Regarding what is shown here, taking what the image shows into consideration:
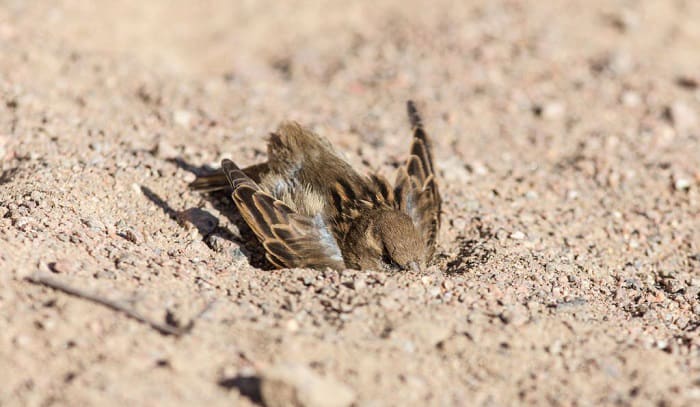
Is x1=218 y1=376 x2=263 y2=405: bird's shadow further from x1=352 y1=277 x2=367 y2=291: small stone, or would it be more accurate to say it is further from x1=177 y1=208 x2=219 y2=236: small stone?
x1=177 y1=208 x2=219 y2=236: small stone

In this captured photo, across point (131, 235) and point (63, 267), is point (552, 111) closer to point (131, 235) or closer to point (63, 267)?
point (131, 235)

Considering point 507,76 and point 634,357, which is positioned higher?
point 507,76

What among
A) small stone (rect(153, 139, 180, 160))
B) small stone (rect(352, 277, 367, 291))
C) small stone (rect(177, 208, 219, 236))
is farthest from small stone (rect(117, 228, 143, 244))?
small stone (rect(352, 277, 367, 291))

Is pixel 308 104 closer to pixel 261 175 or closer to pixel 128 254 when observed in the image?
pixel 261 175

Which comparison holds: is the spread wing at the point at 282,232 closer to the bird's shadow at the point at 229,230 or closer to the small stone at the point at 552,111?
the bird's shadow at the point at 229,230

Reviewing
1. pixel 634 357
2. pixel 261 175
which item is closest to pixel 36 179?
pixel 261 175

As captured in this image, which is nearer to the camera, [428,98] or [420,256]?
[420,256]
